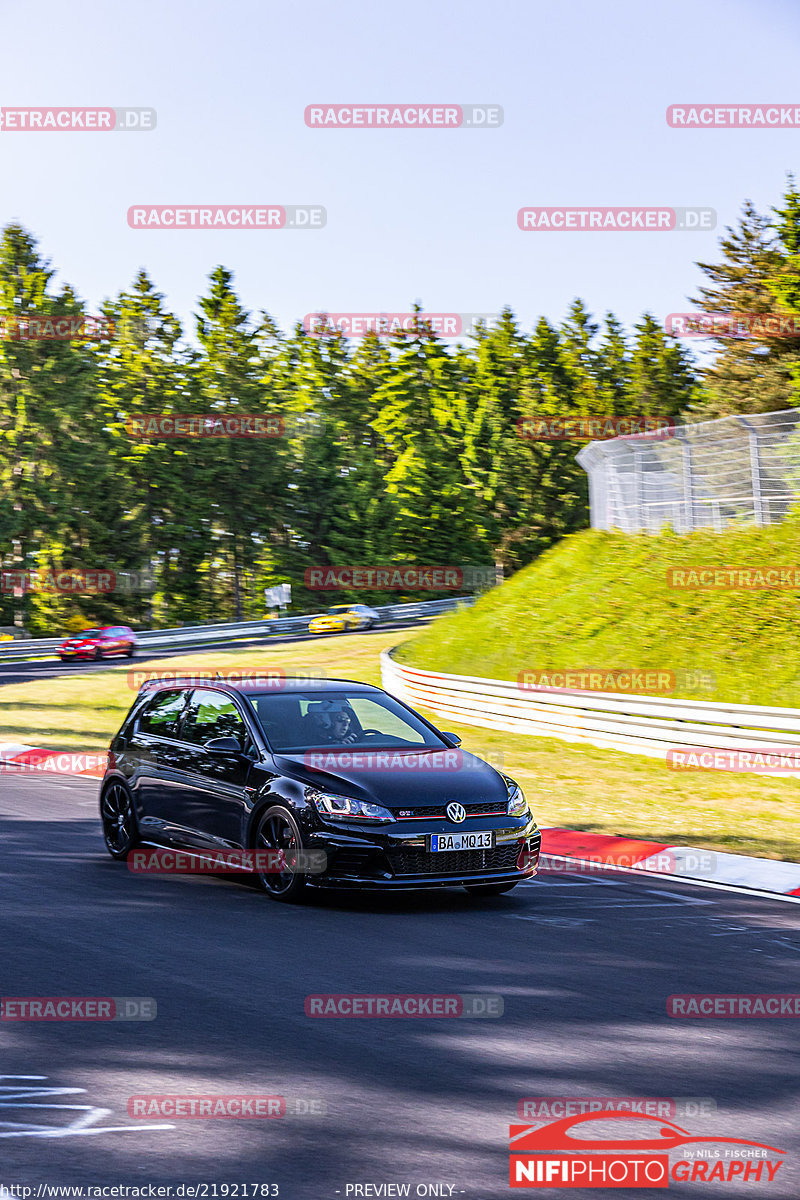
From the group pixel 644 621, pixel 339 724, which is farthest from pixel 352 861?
pixel 644 621

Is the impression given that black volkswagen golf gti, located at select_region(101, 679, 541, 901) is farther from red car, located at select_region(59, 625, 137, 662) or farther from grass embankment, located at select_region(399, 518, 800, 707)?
red car, located at select_region(59, 625, 137, 662)

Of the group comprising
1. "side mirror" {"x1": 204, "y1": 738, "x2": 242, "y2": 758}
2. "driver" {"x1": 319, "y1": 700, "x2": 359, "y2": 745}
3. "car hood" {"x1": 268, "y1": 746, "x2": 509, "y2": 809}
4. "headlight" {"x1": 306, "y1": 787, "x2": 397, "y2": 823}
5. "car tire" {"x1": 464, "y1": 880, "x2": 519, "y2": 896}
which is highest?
"driver" {"x1": 319, "y1": 700, "x2": 359, "y2": 745}

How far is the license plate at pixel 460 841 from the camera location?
893cm

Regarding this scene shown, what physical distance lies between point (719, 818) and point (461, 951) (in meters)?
6.42

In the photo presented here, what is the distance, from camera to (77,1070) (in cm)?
559

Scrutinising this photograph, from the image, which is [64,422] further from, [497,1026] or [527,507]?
[497,1026]

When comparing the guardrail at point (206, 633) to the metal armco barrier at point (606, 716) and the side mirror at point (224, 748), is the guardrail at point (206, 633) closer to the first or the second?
the metal armco barrier at point (606, 716)

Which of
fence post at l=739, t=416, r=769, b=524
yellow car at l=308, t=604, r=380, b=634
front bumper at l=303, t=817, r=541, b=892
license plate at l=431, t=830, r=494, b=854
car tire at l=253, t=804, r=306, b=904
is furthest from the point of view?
yellow car at l=308, t=604, r=380, b=634

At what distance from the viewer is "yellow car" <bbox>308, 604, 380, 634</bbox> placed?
2251 inches

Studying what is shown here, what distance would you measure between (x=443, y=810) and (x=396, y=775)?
0.48 m

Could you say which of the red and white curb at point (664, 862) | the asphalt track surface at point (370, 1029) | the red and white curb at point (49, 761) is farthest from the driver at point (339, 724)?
the red and white curb at point (49, 761)

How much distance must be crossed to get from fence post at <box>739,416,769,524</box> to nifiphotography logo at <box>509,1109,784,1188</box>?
18342mm

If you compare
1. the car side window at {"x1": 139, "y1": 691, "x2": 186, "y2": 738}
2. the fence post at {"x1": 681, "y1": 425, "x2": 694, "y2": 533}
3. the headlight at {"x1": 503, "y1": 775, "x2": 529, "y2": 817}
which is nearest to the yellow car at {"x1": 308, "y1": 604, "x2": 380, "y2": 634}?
the fence post at {"x1": 681, "y1": 425, "x2": 694, "y2": 533}

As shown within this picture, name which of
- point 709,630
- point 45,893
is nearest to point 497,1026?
point 45,893
